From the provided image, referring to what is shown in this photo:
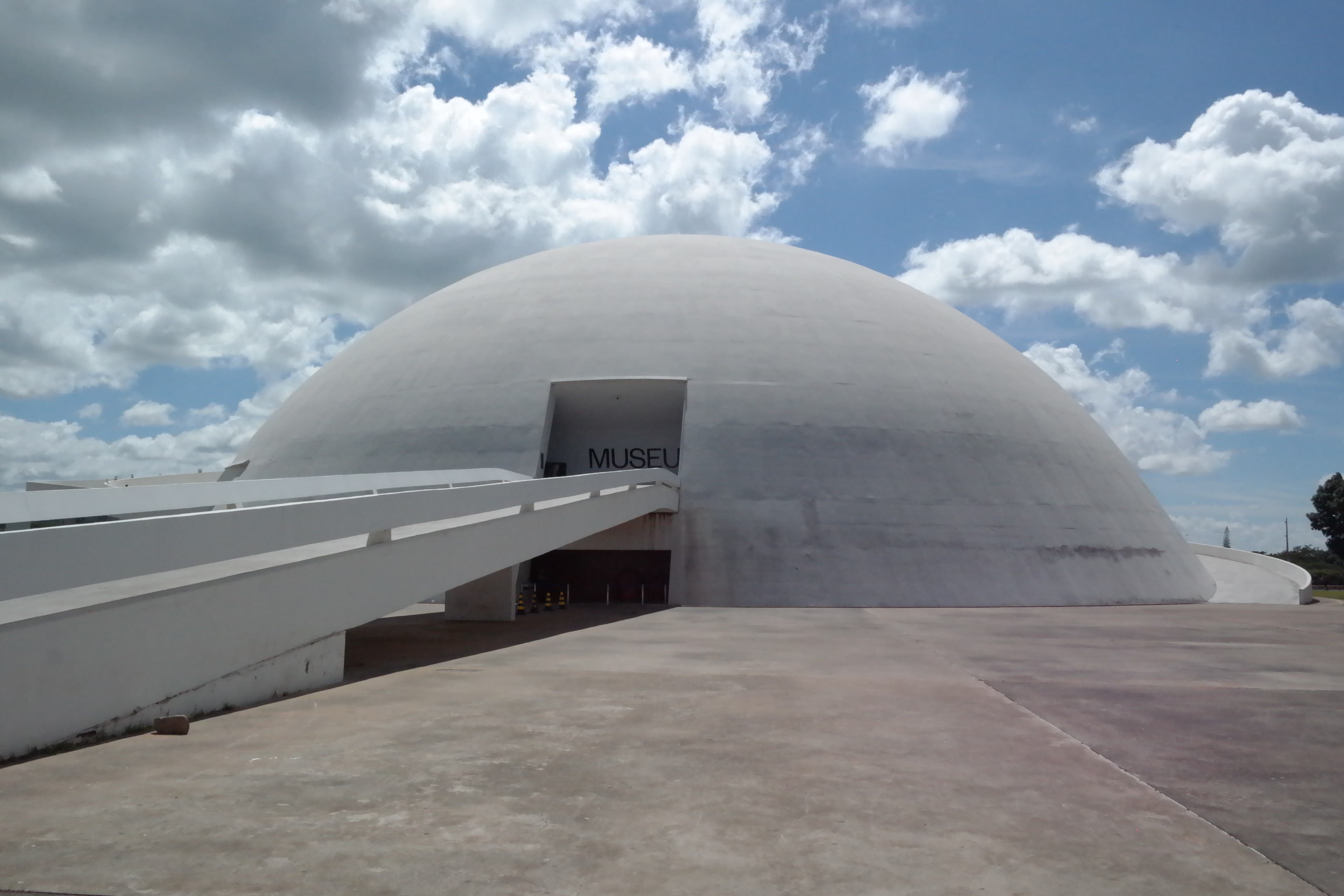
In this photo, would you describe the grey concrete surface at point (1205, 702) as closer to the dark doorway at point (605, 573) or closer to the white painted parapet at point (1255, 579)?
the dark doorway at point (605, 573)

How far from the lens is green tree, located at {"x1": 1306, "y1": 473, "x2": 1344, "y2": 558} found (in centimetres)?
6212

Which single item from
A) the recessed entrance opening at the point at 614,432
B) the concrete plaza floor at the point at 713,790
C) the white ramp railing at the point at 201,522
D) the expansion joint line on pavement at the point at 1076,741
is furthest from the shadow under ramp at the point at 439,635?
the expansion joint line on pavement at the point at 1076,741

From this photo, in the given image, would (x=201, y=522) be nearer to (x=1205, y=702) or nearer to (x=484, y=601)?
(x=484, y=601)

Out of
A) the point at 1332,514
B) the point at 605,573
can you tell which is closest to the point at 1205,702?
the point at 605,573

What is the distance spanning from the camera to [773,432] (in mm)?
21312

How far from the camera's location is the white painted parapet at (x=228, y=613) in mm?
6410

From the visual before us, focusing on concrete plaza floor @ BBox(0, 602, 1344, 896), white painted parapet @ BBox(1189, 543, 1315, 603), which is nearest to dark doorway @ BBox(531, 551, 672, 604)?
concrete plaza floor @ BBox(0, 602, 1344, 896)

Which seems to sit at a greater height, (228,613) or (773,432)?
(773,432)

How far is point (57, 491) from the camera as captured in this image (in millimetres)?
9062

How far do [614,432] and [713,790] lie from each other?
18.0m

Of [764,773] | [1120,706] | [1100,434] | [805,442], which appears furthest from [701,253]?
[764,773]

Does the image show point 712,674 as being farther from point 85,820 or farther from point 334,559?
point 85,820

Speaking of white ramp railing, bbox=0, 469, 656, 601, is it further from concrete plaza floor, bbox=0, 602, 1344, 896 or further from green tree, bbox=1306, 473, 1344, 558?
green tree, bbox=1306, 473, 1344, 558

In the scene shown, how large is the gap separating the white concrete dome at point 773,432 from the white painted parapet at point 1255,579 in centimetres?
172
